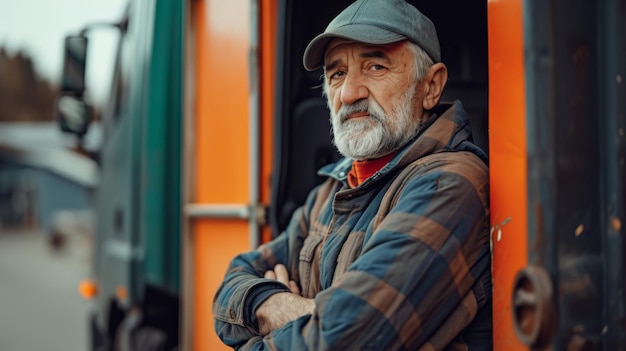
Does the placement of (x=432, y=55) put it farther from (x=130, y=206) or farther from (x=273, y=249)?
(x=130, y=206)

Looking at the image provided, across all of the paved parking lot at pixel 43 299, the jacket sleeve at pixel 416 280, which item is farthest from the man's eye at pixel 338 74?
the paved parking lot at pixel 43 299

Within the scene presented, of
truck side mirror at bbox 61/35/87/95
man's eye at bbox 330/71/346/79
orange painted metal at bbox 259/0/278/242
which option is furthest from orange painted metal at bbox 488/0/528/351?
truck side mirror at bbox 61/35/87/95

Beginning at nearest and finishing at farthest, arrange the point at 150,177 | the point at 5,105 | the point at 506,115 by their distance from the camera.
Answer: the point at 506,115 → the point at 150,177 → the point at 5,105

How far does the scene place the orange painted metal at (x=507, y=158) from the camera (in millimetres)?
1415

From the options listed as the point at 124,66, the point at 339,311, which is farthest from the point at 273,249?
the point at 124,66

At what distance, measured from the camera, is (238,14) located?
2.80 metres

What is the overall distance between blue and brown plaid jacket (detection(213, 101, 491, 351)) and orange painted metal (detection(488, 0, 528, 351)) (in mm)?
94

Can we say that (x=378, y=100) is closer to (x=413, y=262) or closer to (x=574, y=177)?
(x=413, y=262)

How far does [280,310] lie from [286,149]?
861 mm

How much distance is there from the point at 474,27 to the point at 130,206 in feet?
6.86

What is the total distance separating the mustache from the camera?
6.71ft

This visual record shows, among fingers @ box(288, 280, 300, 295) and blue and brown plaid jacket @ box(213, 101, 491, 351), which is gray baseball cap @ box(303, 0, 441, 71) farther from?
fingers @ box(288, 280, 300, 295)

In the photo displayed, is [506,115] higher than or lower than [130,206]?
higher

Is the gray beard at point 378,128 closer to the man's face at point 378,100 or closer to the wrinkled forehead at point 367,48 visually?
the man's face at point 378,100
